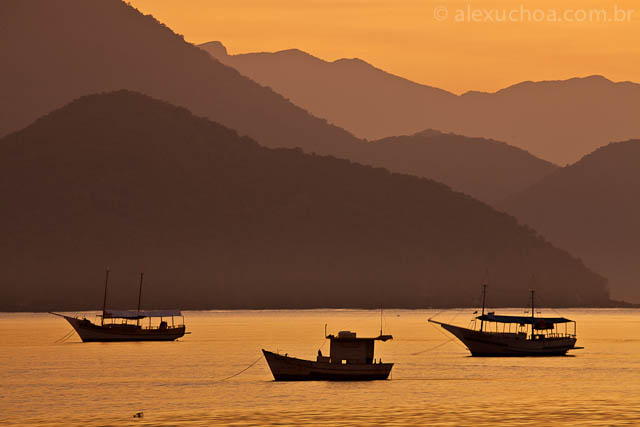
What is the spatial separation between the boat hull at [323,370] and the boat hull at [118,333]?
81.0 metres

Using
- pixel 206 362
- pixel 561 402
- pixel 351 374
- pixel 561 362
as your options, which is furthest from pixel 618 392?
pixel 206 362

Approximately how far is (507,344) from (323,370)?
51.2 m

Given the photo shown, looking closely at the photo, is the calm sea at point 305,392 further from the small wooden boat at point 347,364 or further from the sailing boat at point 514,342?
the sailing boat at point 514,342

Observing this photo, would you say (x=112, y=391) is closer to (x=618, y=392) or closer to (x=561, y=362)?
(x=618, y=392)

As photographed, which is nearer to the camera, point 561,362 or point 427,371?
point 427,371

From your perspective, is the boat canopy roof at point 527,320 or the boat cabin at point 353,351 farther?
the boat canopy roof at point 527,320

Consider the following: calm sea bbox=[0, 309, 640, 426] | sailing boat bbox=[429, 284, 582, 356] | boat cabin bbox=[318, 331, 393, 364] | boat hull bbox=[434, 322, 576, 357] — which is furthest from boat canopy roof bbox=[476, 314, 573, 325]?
boat cabin bbox=[318, 331, 393, 364]

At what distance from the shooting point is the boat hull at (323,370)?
355 ft

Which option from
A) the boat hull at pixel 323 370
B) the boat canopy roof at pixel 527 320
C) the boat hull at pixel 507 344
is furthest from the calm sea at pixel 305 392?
the boat canopy roof at pixel 527 320

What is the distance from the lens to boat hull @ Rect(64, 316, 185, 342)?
19112 centimetres

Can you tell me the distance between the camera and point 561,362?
500 ft

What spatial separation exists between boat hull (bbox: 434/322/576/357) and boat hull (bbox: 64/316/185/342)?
51.2 m

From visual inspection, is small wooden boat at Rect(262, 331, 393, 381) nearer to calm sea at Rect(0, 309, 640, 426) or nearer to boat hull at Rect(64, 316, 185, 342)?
calm sea at Rect(0, 309, 640, 426)

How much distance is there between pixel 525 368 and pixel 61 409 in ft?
194
